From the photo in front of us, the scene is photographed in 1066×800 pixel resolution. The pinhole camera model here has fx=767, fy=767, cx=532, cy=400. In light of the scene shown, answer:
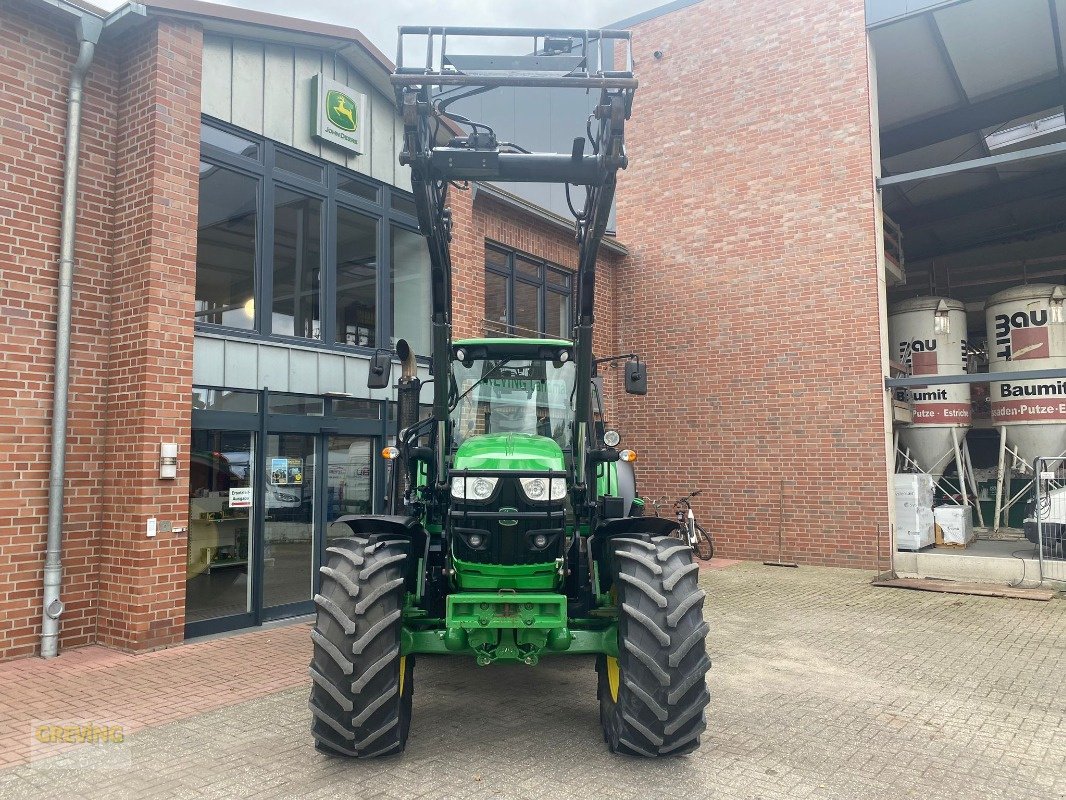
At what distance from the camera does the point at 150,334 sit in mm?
6711

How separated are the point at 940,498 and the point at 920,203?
6819 millimetres

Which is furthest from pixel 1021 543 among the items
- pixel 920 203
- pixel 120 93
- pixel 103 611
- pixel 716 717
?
pixel 120 93

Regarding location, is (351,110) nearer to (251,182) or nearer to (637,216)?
(251,182)

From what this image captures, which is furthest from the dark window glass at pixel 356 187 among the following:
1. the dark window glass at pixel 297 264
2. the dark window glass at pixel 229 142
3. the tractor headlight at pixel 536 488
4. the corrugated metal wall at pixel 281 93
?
the tractor headlight at pixel 536 488

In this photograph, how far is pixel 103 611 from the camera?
6.75m

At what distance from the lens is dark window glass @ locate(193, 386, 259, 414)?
729 cm

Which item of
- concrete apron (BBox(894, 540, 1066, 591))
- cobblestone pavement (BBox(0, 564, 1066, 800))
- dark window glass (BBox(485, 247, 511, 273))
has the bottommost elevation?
cobblestone pavement (BBox(0, 564, 1066, 800))

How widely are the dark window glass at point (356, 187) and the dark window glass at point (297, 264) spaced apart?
0.44 m

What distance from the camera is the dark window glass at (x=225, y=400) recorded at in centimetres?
729

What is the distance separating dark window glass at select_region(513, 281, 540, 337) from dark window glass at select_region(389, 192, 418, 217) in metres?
2.84

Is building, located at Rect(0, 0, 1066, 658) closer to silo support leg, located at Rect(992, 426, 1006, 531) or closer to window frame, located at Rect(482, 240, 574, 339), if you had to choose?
window frame, located at Rect(482, 240, 574, 339)

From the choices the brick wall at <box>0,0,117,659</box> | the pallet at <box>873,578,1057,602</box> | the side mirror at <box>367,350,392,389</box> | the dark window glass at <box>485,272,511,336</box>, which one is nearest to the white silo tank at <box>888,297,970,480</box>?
the pallet at <box>873,578,1057,602</box>

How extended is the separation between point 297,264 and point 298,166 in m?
1.08

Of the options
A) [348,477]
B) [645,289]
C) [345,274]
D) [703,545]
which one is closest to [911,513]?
[703,545]
